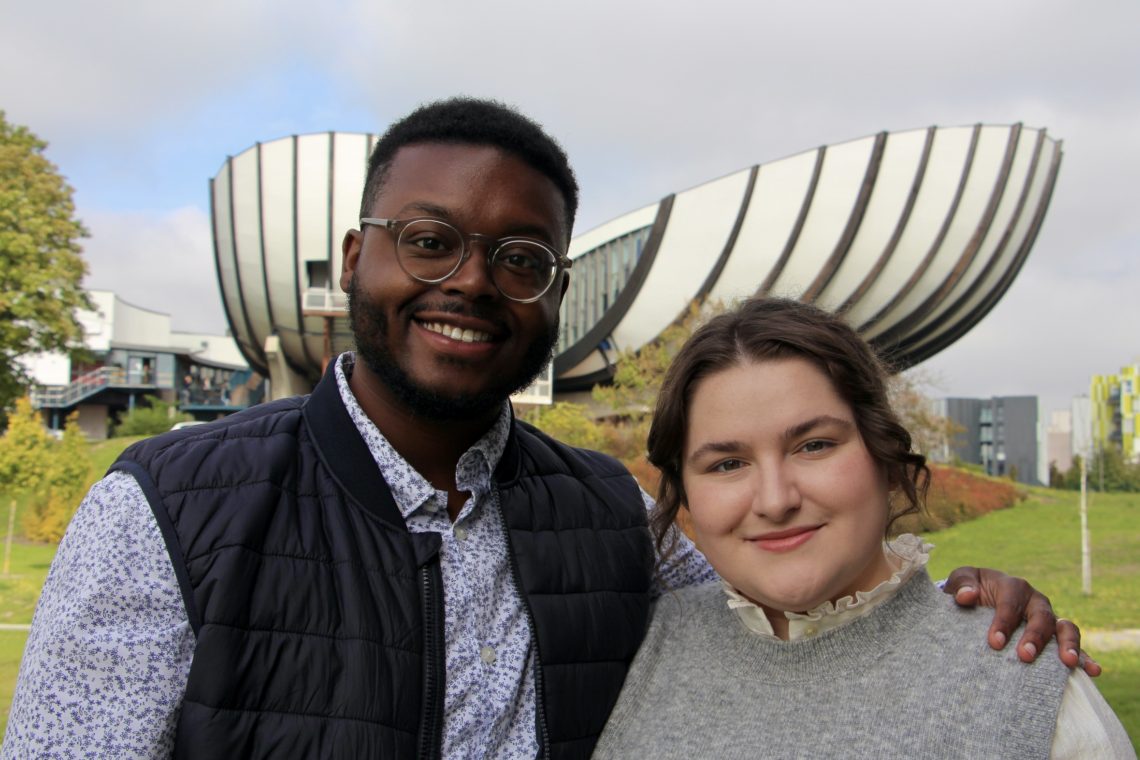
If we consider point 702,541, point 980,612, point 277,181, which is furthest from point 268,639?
point 277,181

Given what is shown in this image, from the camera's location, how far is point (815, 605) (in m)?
1.78

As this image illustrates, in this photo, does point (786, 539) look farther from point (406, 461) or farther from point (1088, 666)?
point (406, 461)

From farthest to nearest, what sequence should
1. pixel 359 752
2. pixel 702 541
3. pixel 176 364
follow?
pixel 176 364 < pixel 702 541 < pixel 359 752

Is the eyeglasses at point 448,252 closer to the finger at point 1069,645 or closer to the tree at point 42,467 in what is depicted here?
the finger at point 1069,645

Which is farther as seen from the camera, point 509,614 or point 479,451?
point 479,451

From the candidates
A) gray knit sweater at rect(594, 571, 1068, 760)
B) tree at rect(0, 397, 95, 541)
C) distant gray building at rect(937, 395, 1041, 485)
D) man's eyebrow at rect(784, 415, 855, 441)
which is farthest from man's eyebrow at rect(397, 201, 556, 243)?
distant gray building at rect(937, 395, 1041, 485)

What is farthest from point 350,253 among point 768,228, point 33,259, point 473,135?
point 768,228

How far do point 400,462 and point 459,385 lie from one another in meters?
0.20

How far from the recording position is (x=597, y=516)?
2229 millimetres

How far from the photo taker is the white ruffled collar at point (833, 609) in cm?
179

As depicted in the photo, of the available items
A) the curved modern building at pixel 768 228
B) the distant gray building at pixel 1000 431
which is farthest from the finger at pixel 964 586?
the distant gray building at pixel 1000 431

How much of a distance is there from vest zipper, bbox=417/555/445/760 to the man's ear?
26.8 inches

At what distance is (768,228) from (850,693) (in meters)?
31.5

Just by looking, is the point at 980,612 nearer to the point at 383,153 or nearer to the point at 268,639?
the point at 268,639
